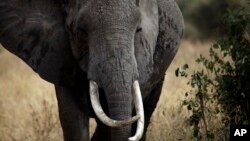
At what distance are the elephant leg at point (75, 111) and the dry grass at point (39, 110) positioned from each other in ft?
4.83

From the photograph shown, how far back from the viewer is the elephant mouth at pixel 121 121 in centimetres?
590

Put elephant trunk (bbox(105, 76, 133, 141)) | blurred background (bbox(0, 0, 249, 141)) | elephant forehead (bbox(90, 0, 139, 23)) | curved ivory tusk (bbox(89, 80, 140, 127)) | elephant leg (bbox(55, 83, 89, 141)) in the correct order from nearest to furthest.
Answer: curved ivory tusk (bbox(89, 80, 140, 127)), elephant trunk (bbox(105, 76, 133, 141)), elephant forehead (bbox(90, 0, 139, 23)), elephant leg (bbox(55, 83, 89, 141)), blurred background (bbox(0, 0, 249, 141))

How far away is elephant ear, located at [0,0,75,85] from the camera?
22.3ft

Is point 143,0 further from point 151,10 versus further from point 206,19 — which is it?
point 206,19

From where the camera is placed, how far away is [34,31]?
693 centimetres

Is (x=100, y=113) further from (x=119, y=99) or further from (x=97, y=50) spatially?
(x=97, y=50)

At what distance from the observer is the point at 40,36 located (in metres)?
6.91

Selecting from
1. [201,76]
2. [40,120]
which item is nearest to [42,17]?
[201,76]

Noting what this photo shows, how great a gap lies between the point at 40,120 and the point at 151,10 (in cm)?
299

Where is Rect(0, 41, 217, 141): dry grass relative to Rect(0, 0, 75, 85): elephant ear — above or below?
below

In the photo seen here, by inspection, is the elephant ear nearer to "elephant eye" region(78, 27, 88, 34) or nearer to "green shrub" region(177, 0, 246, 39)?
"elephant eye" region(78, 27, 88, 34)

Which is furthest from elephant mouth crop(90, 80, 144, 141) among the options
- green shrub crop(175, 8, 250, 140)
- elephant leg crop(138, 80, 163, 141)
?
green shrub crop(175, 8, 250, 140)

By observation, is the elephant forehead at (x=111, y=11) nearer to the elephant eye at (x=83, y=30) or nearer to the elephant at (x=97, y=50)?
the elephant at (x=97, y=50)

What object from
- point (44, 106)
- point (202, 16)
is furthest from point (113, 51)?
point (202, 16)
